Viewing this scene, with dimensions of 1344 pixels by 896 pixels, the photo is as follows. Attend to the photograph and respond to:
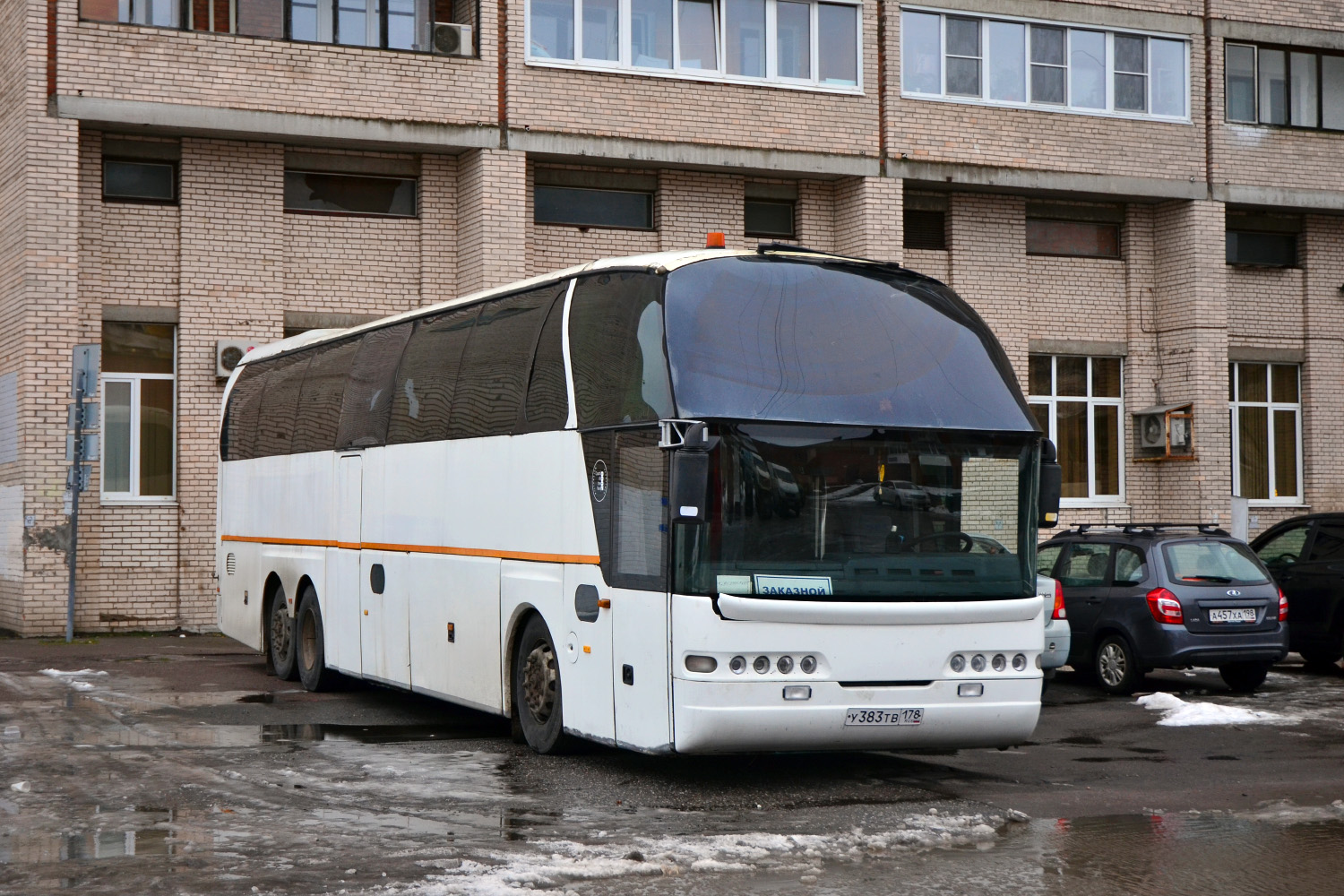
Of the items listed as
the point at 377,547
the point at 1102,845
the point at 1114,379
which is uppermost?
the point at 1114,379

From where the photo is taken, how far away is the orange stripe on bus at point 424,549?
10.6 meters

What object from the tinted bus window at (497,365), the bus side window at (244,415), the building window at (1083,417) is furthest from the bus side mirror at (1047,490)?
the building window at (1083,417)

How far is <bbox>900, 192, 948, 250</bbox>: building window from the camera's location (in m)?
26.0

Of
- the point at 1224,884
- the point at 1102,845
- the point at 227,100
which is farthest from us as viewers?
the point at 227,100

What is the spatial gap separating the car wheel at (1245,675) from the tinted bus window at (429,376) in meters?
7.90

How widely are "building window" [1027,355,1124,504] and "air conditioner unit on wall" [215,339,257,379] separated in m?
12.5

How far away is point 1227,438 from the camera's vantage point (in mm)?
26766

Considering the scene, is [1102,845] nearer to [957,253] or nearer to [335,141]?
[335,141]

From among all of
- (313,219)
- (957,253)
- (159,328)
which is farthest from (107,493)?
(957,253)

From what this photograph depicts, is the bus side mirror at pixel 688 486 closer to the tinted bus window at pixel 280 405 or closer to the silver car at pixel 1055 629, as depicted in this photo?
the silver car at pixel 1055 629

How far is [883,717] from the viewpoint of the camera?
9.59 meters

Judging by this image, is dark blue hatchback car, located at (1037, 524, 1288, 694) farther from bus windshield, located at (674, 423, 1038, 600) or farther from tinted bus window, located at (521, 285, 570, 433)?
tinted bus window, located at (521, 285, 570, 433)

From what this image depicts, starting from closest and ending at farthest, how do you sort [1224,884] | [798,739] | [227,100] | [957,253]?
[1224,884] → [798,739] → [227,100] → [957,253]

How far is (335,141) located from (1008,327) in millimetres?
10909
